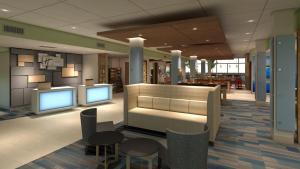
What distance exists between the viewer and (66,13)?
4391 mm

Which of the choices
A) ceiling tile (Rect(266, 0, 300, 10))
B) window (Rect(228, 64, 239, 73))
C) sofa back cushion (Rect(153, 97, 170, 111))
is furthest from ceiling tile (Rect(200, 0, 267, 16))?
window (Rect(228, 64, 239, 73))

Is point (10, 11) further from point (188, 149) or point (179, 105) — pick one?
point (188, 149)

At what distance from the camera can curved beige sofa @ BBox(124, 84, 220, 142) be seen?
3955 millimetres

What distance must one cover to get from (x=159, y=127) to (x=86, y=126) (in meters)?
1.96

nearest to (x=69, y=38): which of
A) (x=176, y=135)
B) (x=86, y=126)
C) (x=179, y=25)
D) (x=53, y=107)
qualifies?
(x=53, y=107)

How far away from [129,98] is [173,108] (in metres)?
1.26

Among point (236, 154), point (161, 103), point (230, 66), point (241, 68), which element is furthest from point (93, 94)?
point (241, 68)

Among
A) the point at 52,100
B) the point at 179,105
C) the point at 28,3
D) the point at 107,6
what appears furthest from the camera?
the point at 52,100

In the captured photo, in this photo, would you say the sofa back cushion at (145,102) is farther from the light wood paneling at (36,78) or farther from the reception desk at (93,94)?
the light wood paneling at (36,78)

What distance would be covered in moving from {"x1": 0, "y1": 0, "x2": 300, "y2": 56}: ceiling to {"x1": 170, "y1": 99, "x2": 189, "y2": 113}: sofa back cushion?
7.16 feet

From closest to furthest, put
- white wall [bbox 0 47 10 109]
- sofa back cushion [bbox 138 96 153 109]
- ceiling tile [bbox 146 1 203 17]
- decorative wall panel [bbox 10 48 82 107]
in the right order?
ceiling tile [bbox 146 1 203 17] → sofa back cushion [bbox 138 96 153 109] → white wall [bbox 0 47 10 109] → decorative wall panel [bbox 10 48 82 107]

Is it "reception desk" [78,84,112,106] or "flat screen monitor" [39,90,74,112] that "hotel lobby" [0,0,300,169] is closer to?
"flat screen monitor" [39,90,74,112]

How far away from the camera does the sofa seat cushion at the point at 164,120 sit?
13.1 ft

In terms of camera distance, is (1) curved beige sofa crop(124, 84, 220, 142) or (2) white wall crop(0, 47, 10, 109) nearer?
(1) curved beige sofa crop(124, 84, 220, 142)
